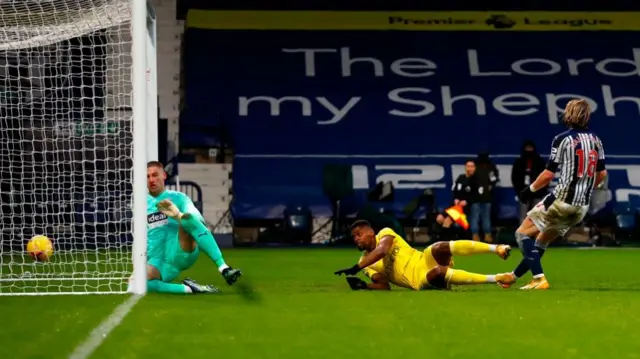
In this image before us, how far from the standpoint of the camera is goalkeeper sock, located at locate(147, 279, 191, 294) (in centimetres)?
1044

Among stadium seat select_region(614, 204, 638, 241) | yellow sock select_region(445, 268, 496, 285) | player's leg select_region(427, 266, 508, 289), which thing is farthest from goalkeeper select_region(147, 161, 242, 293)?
stadium seat select_region(614, 204, 638, 241)

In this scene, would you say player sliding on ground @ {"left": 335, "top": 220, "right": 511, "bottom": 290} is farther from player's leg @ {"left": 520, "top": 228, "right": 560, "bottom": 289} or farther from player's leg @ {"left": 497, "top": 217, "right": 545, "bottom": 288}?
player's leg @ {"left": 520, "top": 228, "right": 560, "bottom": 289}

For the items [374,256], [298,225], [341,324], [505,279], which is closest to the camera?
[341,324]

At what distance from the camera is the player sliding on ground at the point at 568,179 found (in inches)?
412

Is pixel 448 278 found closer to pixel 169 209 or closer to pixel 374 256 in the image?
pixel 374 256

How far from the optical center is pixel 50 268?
14.0 metres

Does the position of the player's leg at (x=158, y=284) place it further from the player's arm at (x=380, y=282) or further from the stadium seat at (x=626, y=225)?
the stadium seat at (x=626, y=225)

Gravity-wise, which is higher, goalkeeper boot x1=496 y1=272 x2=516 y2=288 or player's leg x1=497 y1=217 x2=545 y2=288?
player's leg x1=497 y1=217 x2=545 y2=288

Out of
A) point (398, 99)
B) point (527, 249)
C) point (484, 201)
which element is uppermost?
point (398, 99)

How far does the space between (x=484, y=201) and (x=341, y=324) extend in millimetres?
13441

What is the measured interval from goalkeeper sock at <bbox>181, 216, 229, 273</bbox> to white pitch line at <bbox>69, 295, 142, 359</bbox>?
3.07 feet

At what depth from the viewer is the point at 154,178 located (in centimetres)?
1077

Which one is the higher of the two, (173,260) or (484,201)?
(173,260)

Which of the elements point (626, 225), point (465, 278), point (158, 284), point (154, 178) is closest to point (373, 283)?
point (465, 278)
